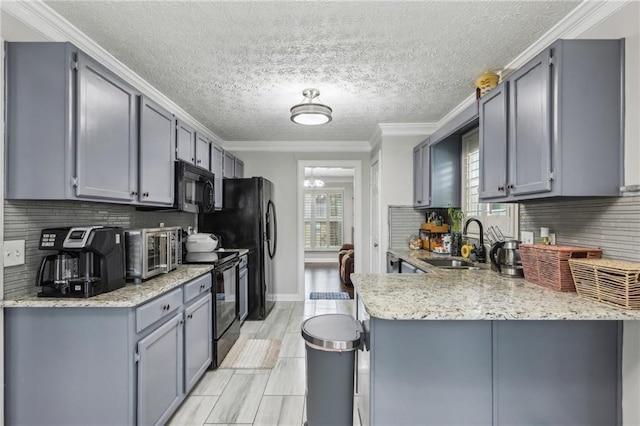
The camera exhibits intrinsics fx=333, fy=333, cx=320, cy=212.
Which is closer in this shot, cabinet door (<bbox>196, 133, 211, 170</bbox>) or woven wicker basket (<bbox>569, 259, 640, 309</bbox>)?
woven wicker basket (<bbox>569, 259, 640, 309</bbox>)

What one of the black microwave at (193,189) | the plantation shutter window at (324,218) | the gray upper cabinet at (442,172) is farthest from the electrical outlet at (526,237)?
the plantation shutter window at (324,218)

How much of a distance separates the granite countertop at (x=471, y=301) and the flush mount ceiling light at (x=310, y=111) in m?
1.55

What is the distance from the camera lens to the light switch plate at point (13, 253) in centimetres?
163

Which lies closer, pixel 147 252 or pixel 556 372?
pixel 556 372

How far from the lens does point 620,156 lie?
1.60 m

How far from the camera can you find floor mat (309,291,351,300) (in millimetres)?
5270

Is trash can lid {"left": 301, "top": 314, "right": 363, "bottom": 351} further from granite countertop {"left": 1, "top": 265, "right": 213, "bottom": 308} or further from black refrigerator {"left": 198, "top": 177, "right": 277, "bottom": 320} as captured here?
black refrigerator {"left": 198, "top": 177, "right": 277, "bottom": 320}

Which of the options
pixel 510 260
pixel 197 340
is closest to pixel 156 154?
pixel 197 340

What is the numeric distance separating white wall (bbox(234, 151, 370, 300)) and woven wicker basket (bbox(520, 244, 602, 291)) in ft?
10.6

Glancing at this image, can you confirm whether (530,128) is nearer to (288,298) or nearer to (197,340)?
(197,340)

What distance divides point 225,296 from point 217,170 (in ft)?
4.94

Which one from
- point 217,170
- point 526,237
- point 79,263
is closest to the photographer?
point 79,263

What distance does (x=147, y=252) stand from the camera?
2119 mm

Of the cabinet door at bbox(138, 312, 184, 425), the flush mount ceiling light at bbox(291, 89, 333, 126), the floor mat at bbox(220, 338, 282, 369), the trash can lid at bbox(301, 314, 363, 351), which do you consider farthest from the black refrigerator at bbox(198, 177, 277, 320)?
the trash can lid at bbox(301, 314, 363, 351)
